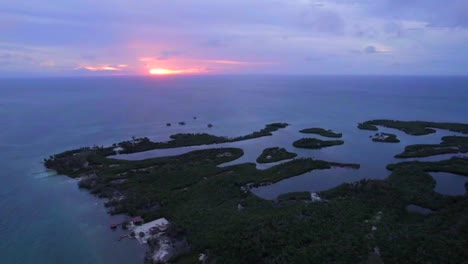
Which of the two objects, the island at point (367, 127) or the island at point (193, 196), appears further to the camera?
the island at point (367, 127)

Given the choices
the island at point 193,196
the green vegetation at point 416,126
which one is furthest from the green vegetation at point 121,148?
the green vegetation at point 416,126

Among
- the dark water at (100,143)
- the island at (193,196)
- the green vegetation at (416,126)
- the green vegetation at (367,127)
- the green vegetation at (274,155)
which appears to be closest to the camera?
the island at (193,196)

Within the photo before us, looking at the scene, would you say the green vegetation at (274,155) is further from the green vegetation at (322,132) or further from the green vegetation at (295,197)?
the green vegetation at (322,132)

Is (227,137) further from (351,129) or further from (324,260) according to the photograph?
(324,260)

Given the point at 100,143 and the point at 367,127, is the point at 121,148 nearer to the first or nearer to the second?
the point at 100,143

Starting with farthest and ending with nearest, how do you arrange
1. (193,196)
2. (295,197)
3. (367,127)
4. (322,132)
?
(367,127) < (322,132) < (193,196) < (295,197)

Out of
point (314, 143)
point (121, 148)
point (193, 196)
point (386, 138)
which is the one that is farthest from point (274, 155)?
point (121, 148)

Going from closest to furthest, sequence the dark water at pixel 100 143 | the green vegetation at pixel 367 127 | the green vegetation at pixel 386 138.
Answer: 1. the dark water at pixel 100 143
2. the green vegetation at pixel 386 138
3. the green vegetation at pixel 367 127

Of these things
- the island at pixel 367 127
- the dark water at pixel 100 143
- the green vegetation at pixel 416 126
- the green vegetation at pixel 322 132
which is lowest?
the dark water at pixel 100 143
